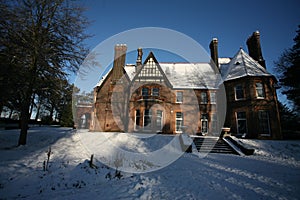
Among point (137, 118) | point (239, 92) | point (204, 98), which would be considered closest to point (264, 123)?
point (239, 92)

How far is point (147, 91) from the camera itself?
1973 cm

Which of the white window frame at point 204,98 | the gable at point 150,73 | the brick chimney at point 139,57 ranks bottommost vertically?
the white window frame at point 204,98

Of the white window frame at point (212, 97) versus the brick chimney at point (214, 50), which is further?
the brick chimney at point (214, 50)

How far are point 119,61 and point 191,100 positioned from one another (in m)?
12.0

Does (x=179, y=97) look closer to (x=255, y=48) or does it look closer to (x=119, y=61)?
(x=119, y=61)

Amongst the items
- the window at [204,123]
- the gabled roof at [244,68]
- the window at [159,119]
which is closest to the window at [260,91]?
the gabled roof at [244,68]

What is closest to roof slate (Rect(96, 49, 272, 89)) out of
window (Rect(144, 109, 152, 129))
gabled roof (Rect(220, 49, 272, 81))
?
gabled roof (Rect(220, 49, 272, 81))

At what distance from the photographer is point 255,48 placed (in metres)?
21.5

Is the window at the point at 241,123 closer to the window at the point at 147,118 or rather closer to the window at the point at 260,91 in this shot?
the window at the point at 260,91

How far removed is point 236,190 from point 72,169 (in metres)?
5.89

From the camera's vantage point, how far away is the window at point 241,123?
1690 centimetres

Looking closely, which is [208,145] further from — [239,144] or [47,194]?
[47,194]

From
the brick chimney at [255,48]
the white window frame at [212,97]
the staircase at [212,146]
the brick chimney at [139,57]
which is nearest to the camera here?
the staircase at [212,146]

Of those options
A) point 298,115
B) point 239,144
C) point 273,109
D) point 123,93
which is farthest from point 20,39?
point 298,115
